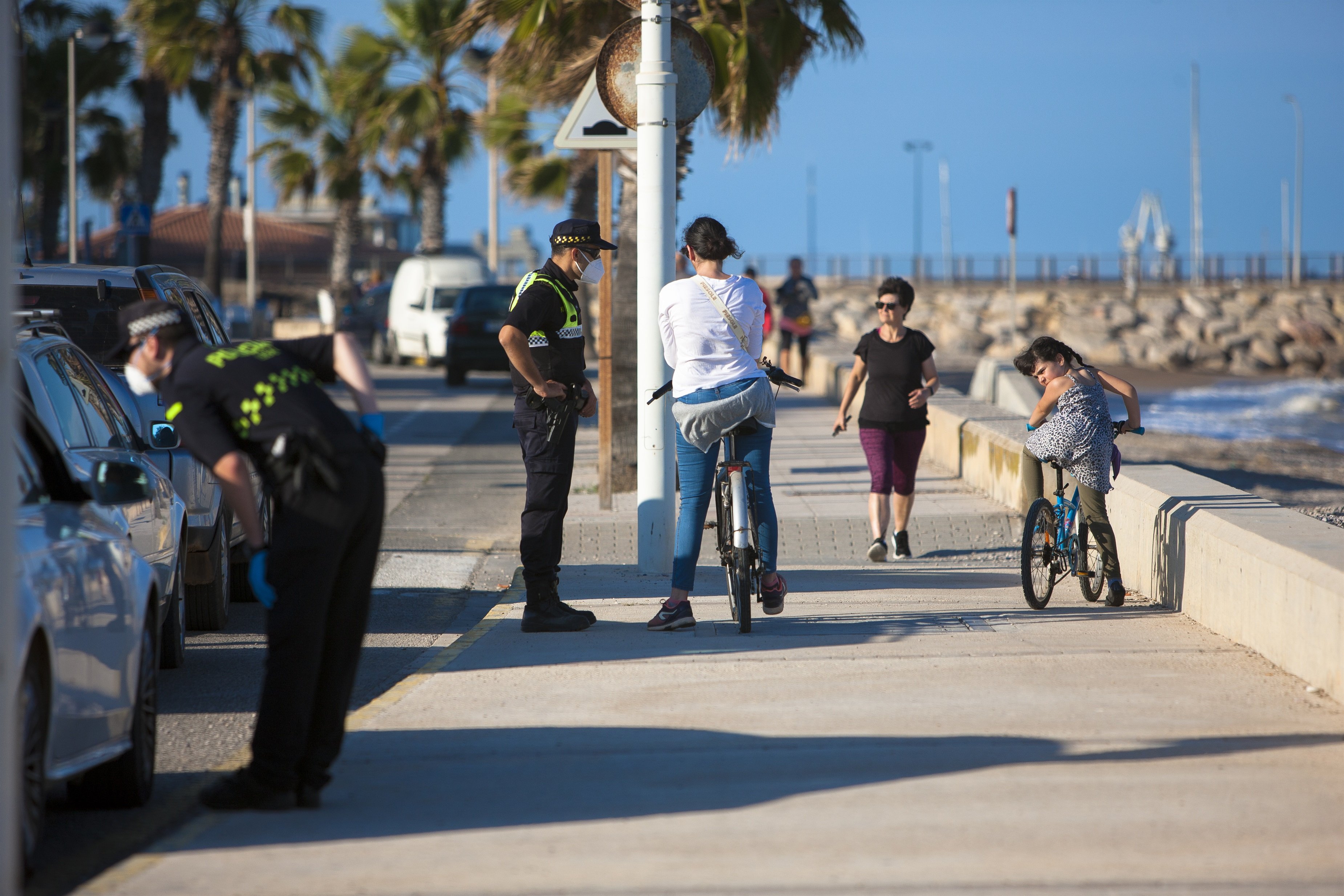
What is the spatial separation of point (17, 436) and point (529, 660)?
2.87 meters

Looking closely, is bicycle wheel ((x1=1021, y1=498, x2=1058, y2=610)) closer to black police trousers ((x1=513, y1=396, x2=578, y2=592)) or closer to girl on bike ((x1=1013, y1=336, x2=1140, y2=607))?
girl on bike ((x1=1013, y1=336, x2=1140, y2=607))

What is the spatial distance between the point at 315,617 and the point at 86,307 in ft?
16.1

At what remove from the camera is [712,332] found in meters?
7.23

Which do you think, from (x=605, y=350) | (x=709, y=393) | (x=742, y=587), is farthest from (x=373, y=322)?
(x=742, y=587)

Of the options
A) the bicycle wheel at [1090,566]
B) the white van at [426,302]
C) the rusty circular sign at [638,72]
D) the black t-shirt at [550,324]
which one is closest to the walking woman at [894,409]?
the rusty circular sign at [638,72]

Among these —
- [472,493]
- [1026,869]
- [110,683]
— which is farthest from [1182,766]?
[472,493]

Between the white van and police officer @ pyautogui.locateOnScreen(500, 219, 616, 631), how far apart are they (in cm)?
2239

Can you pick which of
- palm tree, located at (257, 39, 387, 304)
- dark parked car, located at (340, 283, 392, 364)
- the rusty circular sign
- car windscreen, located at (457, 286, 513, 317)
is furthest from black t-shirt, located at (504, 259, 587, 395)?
palm tree, located at (257, 39, 387, 304)

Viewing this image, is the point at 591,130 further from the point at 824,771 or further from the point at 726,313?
the point at 824,771

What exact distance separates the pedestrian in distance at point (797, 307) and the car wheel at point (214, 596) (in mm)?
15781

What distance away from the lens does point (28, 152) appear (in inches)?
1686

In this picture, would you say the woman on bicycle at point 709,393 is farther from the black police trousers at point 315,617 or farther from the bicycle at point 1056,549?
the black police trousers at point 315,617

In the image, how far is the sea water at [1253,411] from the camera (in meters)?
27.0

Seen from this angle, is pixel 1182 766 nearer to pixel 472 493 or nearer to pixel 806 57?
pixel 472 493
